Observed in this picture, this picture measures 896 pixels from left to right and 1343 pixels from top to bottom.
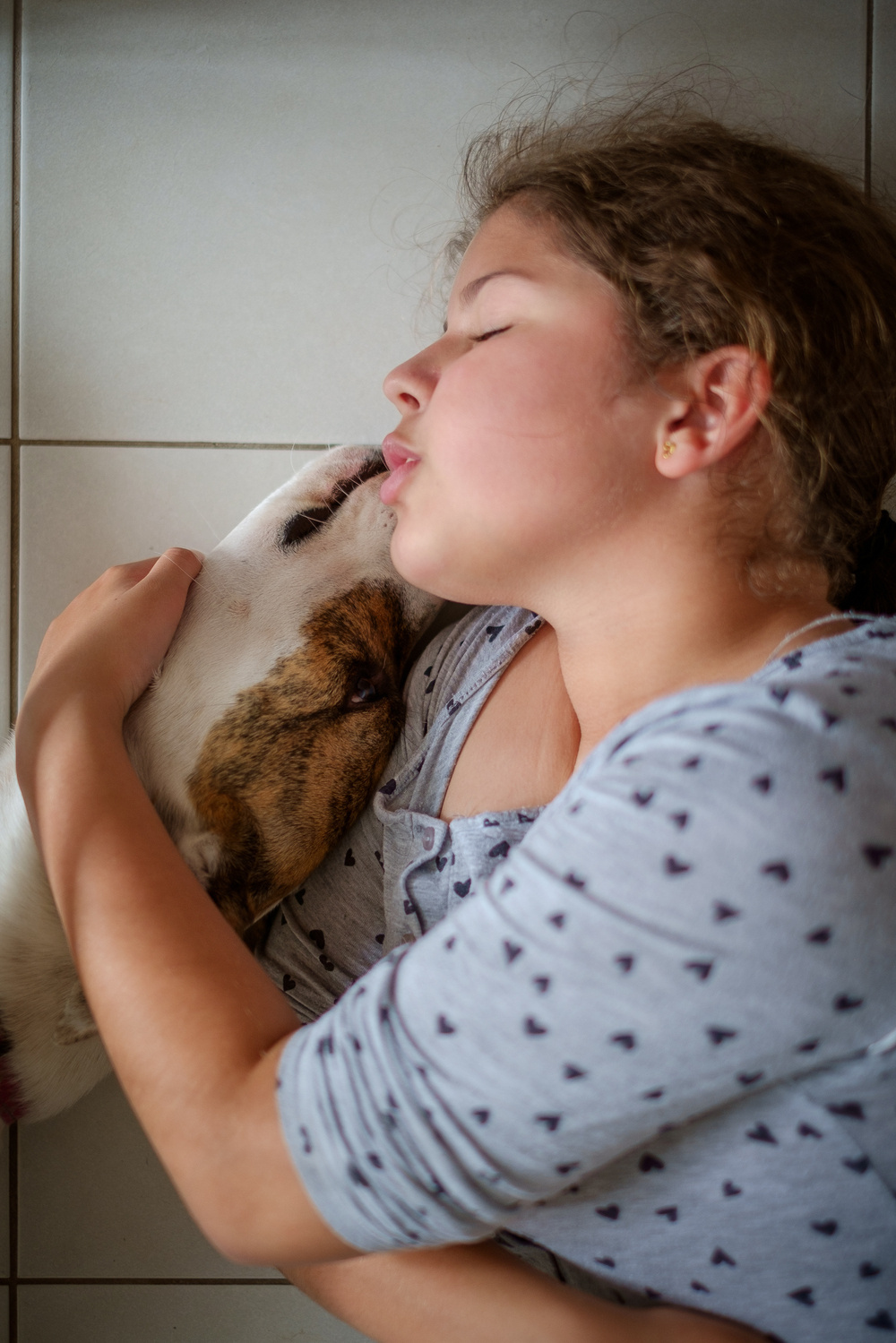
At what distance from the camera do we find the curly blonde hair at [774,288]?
0.86 metres

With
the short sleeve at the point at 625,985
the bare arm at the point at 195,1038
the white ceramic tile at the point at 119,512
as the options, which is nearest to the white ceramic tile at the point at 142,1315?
the bare arm at the point at 195,1038

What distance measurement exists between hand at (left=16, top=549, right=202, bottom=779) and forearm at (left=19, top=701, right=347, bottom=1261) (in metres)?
0.02

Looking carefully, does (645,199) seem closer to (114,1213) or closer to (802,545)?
(802,545)

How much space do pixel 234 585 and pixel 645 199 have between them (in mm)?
593

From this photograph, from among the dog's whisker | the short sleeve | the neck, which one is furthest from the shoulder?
the dog's whisker

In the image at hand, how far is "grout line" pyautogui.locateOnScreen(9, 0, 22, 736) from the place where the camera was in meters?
1.24

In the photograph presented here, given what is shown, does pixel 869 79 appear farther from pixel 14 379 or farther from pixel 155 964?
pixel 155 964

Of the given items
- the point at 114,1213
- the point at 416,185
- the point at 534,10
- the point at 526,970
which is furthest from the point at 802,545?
the point at 114,1213

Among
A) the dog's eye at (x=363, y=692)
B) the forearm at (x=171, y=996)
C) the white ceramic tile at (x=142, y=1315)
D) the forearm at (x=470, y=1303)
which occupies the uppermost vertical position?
the dog's eye at (x=363, y=692)

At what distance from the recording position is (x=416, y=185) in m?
1.26

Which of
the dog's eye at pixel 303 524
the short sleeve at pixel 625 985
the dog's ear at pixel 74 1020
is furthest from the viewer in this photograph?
the dog's eye at pixel 303 524

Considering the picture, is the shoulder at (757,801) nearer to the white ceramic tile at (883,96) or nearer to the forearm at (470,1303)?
the forearm at (470,1303)

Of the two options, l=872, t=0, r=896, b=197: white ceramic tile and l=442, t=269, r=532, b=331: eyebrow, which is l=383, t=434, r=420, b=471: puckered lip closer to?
l=442, t=269, r=532, b=331: eyebrow

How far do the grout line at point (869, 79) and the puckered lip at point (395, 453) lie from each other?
788mm
